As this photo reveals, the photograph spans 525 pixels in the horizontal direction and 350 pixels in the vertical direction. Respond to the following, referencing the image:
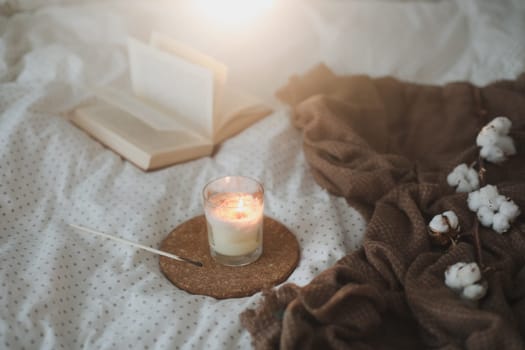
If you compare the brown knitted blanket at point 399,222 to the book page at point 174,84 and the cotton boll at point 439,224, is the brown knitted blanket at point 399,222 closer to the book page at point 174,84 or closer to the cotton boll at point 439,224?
the cotton boll at point 439,224

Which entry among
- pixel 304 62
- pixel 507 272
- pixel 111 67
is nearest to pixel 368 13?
pixel 304 62

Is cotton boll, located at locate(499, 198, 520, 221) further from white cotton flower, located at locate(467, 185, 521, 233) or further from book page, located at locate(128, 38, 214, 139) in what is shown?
book page, located at locate(128, 38, 214, 139)

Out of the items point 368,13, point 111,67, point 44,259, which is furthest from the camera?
point 368,13

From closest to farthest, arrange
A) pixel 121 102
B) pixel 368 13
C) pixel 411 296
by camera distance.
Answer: pixel 411 296 < pixel 121 102 < pixel 368 13

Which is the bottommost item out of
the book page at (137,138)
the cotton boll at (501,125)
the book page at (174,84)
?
the book page at (137,138)

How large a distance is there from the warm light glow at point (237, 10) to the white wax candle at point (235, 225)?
0.73 m

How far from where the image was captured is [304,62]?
4.60 ft

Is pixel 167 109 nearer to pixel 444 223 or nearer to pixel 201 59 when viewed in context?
pixel 201 59

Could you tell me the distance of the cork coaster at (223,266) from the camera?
79cm

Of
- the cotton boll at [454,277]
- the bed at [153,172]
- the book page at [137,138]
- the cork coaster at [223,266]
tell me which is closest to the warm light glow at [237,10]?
the bed at [153,172]

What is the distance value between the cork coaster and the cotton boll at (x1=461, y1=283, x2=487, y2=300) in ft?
Answer: 0.84

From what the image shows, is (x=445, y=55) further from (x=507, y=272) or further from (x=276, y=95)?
(x=507, y=272)

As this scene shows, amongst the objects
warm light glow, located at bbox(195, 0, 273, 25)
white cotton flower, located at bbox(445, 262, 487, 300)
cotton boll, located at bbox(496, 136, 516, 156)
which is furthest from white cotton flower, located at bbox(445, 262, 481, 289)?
warm light glow, located at bbox(195, 0, 273, 25)

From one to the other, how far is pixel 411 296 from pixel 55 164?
0.70 metres
